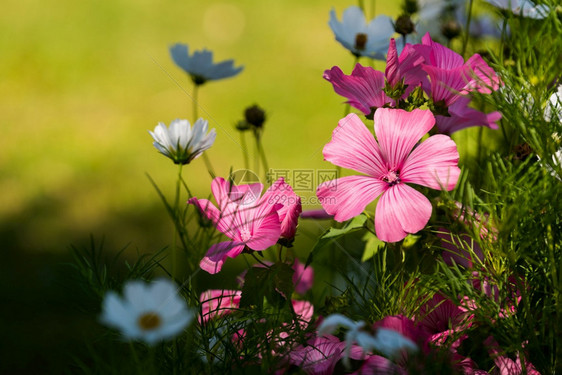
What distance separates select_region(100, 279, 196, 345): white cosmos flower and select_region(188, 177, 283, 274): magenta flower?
98 millimetres

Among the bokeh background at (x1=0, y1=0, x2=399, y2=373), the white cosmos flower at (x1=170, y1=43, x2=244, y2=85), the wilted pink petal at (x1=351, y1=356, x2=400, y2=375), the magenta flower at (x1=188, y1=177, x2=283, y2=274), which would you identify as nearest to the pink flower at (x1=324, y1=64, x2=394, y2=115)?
the magenta flower at (x1=188, y1=177, x2=283, y2=274)

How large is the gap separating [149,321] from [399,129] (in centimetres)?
24

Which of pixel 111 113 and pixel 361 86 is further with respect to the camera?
pixel 111 113

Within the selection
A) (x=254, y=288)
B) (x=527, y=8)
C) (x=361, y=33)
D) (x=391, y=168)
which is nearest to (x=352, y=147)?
(x=391, y=168)

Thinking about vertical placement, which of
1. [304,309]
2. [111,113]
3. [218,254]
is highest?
[218,254]

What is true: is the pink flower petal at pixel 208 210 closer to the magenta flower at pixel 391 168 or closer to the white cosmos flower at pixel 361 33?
the magenta flower at pixel 391 168

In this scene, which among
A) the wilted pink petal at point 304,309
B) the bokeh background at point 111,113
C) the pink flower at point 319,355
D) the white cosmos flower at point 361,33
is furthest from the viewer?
the bokeh background at point 111,113

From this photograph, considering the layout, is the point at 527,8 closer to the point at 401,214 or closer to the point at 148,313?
the point at 401,214

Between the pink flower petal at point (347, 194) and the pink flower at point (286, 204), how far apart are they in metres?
0.02

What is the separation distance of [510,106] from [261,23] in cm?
193

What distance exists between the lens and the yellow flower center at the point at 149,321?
361 mm

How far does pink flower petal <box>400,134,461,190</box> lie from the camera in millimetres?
479

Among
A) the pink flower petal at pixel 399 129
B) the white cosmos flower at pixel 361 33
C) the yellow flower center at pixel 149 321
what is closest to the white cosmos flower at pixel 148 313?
the yellow flower center at pixel 149 321

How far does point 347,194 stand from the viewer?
51 centimetres
